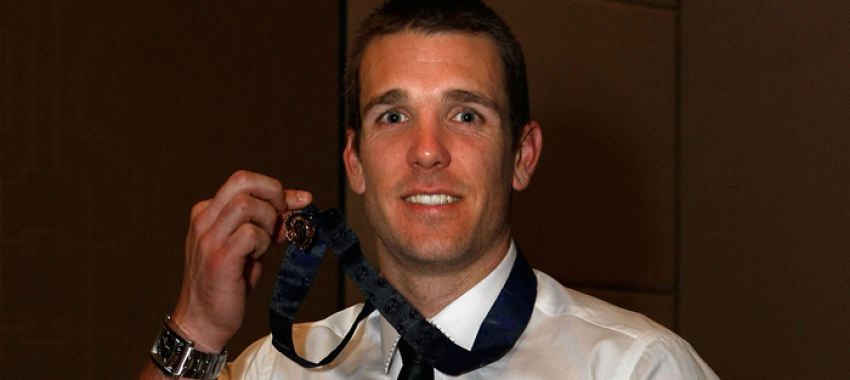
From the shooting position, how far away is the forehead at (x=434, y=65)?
1.59 m

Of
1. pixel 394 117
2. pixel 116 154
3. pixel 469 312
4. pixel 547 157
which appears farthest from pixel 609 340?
pixel 547 157

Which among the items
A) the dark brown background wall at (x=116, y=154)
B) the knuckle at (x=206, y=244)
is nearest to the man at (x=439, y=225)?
the knuckle at (x=206, y=244)

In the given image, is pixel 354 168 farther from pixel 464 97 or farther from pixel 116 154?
pixel 116 154

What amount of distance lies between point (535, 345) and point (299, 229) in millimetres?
390

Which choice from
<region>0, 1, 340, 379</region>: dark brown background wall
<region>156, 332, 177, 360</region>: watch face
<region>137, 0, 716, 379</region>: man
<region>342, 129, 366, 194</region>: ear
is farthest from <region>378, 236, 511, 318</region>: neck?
<region>0, 1, 340, 379</region>: dark brown background wall

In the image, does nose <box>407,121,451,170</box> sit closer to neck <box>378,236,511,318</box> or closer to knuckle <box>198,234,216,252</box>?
neck <box>378,236,511,318</box>

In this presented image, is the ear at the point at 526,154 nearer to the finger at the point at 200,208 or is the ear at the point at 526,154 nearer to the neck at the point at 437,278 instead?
the neck at the point at 437,278

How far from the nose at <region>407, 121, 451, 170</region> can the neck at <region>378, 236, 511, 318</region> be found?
0.16 meters

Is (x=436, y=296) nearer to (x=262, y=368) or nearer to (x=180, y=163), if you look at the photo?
(x=262, y=368)

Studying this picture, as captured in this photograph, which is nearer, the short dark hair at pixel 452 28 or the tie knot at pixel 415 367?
the tie knot at pixel 415 367

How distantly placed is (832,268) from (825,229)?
0.29ft

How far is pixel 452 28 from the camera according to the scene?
1.64 metres

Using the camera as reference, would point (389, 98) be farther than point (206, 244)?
Yes

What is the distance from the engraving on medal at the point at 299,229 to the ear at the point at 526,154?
36cm
